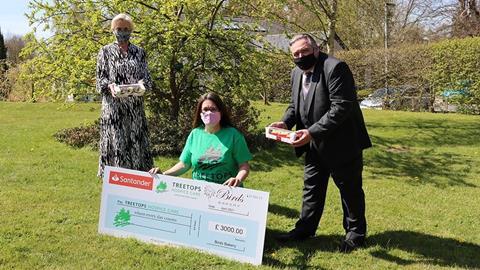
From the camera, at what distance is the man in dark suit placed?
3.79 m

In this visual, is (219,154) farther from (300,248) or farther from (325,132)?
(300,248)

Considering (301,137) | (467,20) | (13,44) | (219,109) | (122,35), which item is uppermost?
(467,20)

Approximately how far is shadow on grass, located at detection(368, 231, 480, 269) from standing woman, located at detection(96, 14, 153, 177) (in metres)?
2.54

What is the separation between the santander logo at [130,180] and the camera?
407 centimetres

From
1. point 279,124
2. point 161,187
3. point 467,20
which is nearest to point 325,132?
point 279,124

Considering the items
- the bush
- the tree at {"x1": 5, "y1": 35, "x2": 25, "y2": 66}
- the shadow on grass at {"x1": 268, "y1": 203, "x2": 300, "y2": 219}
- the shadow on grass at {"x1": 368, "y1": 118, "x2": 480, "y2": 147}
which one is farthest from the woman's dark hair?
the tree at {"x1": 5, "y1": 35, "x2": 25, "y2": 66}

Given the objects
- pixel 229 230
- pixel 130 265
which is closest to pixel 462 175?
pixel 229 230

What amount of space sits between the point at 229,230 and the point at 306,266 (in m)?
0.69

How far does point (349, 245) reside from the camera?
421 cm

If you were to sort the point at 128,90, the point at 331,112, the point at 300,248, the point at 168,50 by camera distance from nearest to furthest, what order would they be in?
1. the point at 331,112
2. the point at 300,248
3. the point at 128,90
4. the point at 168,50

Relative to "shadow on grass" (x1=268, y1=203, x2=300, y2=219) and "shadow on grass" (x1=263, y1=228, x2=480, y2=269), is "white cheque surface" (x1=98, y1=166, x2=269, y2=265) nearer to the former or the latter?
Answer: "shadow on grass" (x1=263, y1=228, x2=480, y2=269)

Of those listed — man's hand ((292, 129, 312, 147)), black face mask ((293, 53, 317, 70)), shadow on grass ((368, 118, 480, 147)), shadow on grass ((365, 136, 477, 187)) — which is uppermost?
black face mask ((293, 53, 317, 70))

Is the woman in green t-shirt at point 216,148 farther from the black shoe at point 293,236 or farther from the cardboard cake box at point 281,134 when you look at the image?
the black shoe at point 293,236

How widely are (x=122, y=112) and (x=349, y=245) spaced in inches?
103
